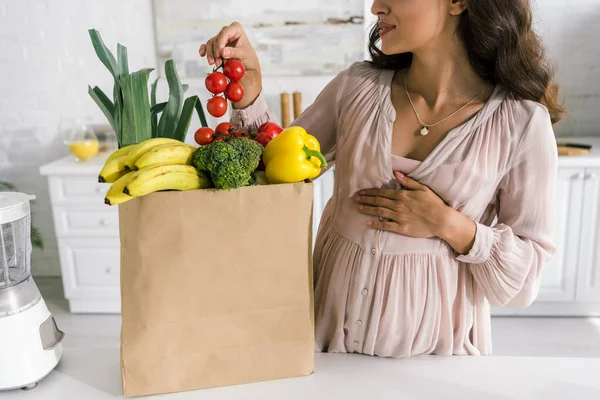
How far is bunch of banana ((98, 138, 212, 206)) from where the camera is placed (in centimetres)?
72

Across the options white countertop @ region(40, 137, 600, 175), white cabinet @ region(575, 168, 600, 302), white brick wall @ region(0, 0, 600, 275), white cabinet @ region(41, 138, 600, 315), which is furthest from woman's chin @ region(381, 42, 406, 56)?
white brick wall @ region(0, 0, 600, 275)

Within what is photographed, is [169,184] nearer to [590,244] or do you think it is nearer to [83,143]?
[83,143]

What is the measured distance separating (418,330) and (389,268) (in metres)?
0.15

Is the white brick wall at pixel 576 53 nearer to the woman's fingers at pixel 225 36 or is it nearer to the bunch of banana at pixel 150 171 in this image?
the woman's fingers at pixel 225 36

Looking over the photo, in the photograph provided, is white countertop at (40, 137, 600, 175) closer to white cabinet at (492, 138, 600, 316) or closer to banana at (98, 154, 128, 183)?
white cabinet at (492, 138, 600, 316)

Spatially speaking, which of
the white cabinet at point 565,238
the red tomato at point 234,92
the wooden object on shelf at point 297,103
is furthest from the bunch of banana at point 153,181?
the white cabinet at point 565,238

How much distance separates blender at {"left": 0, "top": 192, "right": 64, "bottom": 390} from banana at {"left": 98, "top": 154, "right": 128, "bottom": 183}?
0.18m

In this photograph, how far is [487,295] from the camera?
111 centimetres

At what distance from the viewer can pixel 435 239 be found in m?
1.07

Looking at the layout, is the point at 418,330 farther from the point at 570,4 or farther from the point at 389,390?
the point at 570,4

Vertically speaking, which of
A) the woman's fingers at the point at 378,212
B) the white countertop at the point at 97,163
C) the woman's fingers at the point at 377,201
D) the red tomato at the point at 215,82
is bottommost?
the white countertop at the point at 97,163

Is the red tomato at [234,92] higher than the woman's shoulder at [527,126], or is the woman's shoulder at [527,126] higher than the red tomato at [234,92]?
the red tomato at [234,92]

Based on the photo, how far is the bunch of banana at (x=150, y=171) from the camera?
72 centimetres

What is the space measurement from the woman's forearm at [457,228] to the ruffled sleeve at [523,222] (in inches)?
0.6
